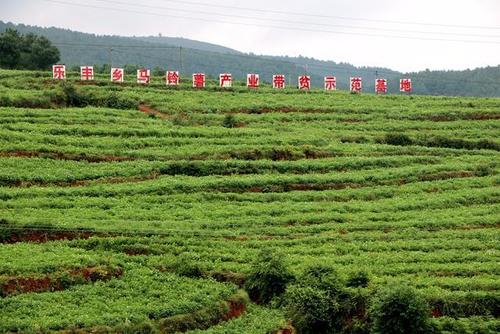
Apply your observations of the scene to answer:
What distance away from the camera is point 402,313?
27703 mm

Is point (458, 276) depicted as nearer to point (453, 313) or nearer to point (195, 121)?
point (453, 313)

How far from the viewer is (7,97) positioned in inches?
2361

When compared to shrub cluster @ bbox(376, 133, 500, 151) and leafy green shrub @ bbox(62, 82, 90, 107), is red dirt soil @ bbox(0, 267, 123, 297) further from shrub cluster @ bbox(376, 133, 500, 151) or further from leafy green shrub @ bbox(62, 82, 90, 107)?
leafy green shrub @ bbox(62, 82, 90, 107)

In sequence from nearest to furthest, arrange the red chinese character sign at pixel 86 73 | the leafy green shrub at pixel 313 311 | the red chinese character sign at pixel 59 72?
the leafy green shrub at pixel 313 311
the red chinese character sign at pixel 59 72
the red chinese character sign at pixel 86 73

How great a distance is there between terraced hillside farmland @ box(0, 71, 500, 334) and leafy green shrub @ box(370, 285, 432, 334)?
1.24m

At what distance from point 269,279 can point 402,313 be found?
259 inches

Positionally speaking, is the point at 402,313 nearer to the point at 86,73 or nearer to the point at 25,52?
the point at 86,73

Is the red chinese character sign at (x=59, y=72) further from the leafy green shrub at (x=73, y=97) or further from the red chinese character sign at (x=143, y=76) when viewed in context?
the red chinese character sign at (x=143, y=76)

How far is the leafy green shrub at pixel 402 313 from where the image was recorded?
27766 mm

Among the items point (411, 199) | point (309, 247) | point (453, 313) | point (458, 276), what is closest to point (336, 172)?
point (411, 199)

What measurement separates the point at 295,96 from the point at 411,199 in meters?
27.8

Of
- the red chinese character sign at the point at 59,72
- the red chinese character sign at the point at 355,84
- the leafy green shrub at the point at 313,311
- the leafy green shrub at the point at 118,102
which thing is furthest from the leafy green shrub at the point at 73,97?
the leafy green shrub at the point at 313,311

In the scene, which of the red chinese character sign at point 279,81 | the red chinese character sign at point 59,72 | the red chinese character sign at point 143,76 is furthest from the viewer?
the red chinese character sign at point 143,76

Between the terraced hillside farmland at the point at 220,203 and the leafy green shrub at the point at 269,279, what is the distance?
0.64 m
